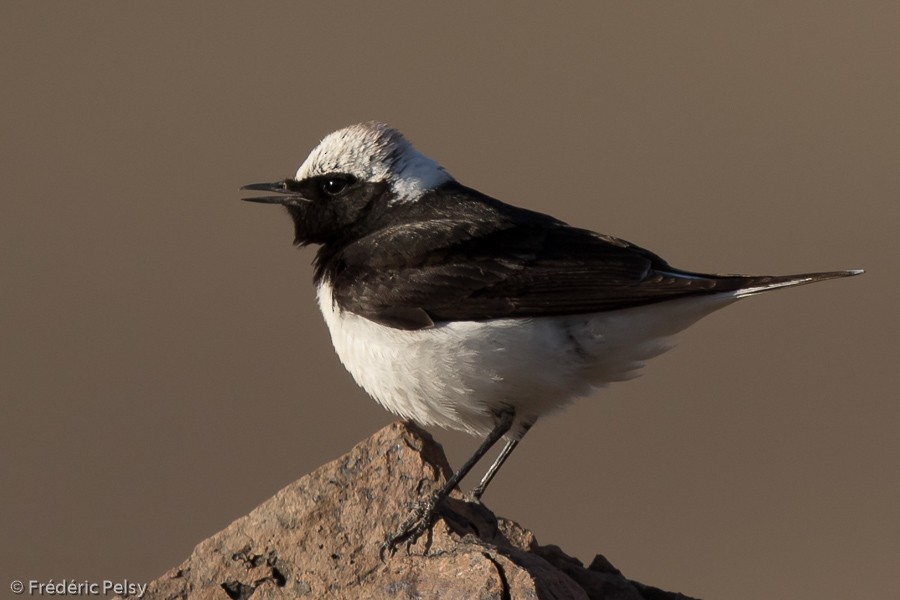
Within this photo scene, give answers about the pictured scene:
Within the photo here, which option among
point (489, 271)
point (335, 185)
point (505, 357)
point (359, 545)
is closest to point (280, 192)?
point (335, 185)

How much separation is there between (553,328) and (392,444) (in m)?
1.22

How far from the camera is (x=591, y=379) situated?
6.50 meters

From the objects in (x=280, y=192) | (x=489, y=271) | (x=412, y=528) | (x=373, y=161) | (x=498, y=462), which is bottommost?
(x=412, y=528)

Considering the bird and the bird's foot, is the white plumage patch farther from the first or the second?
the bird's foot

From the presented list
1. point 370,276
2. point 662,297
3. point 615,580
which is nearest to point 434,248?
point 370,276

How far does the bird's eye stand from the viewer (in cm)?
759

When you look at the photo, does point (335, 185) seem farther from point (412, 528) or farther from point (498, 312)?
point (412, 528)

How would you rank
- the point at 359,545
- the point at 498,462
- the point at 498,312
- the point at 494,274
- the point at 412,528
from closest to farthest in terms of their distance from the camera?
1. the point at 412,528
2. the point at 359,545
3. the point at 498,312
4. the point at 494,274
5. the point at 498,462

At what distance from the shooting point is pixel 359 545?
5.32m

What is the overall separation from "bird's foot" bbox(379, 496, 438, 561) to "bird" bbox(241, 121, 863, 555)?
24.4 inches

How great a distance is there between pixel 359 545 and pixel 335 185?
2958 mm

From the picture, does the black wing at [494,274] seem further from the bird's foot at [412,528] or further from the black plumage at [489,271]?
the bird's foot at [412,528]

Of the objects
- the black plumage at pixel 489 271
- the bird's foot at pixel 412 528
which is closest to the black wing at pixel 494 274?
the black plumage at pixel 489 271

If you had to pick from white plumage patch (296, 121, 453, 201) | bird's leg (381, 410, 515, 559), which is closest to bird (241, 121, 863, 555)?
bird's leg (381, 410, 515, 559)
